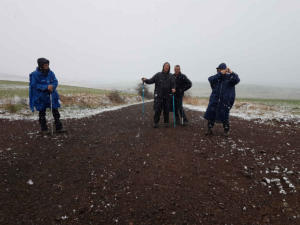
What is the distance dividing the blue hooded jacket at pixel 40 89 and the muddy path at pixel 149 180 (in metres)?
1.33

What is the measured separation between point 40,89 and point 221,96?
699 centimetres

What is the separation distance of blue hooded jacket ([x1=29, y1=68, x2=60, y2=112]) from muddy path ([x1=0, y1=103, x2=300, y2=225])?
1328 millimetres

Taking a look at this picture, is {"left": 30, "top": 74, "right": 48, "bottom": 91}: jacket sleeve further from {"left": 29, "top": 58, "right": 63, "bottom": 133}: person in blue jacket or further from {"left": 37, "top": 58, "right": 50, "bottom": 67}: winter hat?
{"left": 37, "top": 58, "right": 50, "bottom": 67}: winter hat

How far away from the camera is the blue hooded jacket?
25.2ft

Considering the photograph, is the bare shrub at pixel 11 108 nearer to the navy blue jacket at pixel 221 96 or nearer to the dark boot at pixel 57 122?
the dark boot at pixel 57 122

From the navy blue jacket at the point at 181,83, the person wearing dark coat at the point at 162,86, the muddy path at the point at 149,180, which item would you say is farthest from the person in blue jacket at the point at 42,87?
the navy blue jacket at the point at 181,83

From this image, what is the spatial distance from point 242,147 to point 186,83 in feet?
14.4

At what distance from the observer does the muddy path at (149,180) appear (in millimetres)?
3977

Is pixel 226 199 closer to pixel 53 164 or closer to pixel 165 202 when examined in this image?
pixel 165 202

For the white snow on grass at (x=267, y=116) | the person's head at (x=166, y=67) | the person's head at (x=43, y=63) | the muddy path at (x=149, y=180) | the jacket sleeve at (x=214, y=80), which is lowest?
the muddy path at (x=149, y=180)

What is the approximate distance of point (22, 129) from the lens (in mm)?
9062

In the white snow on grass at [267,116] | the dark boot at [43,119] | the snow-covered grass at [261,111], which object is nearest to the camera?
the dark boot at [43,119]

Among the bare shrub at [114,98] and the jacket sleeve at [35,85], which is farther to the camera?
the bare shrub at [114,98]

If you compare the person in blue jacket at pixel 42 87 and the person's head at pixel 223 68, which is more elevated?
the person's head at pixel 223 68
